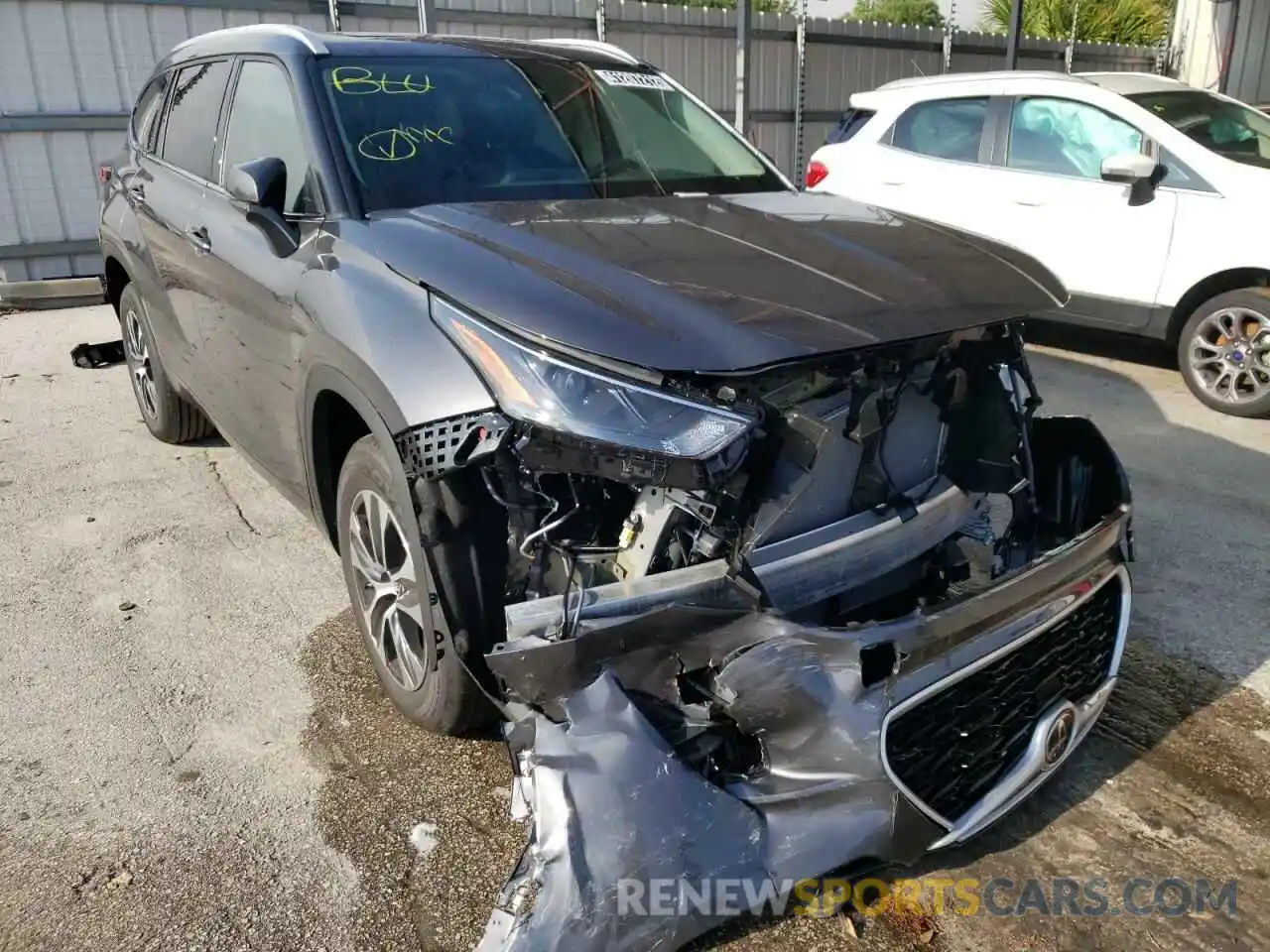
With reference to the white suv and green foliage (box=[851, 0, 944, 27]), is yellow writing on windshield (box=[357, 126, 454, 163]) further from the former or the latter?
green foliage (box=[851, 0, 944, 27])

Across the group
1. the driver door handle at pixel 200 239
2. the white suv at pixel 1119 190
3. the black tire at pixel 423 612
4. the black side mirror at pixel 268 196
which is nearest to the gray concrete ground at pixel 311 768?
the black tire at pixel 423 612

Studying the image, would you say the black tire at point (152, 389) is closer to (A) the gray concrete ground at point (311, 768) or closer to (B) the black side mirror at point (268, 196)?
(A) the gray concrete ground at point (311, 768)

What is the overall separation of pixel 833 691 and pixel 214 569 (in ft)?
9.52

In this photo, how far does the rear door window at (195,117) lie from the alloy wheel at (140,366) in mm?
1105

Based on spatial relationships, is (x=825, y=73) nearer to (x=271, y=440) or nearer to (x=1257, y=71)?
(x=1257, y=71)

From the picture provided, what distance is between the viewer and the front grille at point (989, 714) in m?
2.19

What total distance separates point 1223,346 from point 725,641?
198 inches

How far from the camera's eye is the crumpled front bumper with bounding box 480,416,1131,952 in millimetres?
1980

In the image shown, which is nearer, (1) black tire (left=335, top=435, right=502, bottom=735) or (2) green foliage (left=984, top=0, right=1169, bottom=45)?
(1) black tire (left=335, top=435, right=502, bottom=735)

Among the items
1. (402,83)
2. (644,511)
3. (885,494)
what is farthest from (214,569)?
(885,494)

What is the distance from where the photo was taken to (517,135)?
11.0 feet

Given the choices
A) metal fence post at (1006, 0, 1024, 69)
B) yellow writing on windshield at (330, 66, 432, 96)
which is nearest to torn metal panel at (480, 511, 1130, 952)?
yellow writing on windshield at (330, 66, 432, 96)

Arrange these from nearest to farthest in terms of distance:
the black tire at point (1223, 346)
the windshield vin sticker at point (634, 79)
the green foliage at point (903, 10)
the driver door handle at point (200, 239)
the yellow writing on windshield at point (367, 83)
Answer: the yellow writing on windshield at point (367, 83), the driver door handle at point (200, 239), the windshield vin sticker at point (634, 79), the black tire at point (1223, 346), the green foliage at point (903, 10)

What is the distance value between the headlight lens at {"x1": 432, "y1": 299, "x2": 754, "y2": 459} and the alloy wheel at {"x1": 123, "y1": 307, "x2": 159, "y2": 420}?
148 inches
